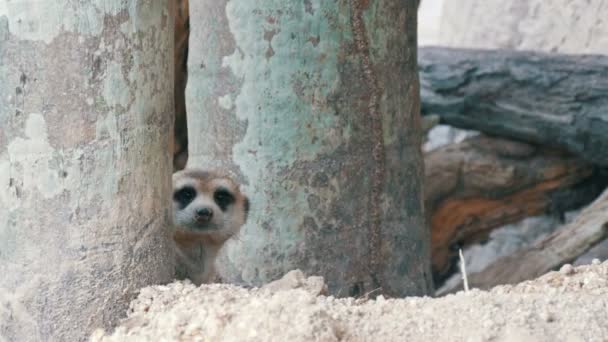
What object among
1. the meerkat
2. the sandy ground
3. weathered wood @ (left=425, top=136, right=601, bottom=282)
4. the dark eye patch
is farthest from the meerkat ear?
weathered wood @ (left=425, top=136, right=601, bottom=282)

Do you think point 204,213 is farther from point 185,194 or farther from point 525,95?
point 525,95

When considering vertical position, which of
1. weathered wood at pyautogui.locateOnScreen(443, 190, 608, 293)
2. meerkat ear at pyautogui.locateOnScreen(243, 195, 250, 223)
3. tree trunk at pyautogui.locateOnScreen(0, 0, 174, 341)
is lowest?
weathered wood at pyautogui.locateOnScreen(443, 190, 608, 293)

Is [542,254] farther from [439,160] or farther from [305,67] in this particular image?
[305,67]

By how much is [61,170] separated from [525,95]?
3942 mm

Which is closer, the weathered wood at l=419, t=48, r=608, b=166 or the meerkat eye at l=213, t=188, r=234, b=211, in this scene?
the meerkat eye at l=213, t=188, r=234, b=211

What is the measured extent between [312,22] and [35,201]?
1.73 m

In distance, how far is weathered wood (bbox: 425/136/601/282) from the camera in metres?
6.07

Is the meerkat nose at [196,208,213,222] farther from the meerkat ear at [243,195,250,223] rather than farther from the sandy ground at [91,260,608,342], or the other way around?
the sandy ground at [91,260,608,342]

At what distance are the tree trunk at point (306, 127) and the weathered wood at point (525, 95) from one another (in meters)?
1.86

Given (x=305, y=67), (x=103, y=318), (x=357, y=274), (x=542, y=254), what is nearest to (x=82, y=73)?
(x=103, y=318)

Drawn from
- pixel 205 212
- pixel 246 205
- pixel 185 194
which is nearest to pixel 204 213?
pixel 205 212

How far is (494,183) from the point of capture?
6.08 m

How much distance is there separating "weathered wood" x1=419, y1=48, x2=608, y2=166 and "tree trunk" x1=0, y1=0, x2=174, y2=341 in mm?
3721

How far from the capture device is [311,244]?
12.9ft
